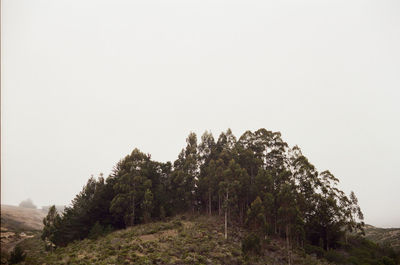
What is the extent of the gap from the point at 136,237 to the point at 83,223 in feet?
46.7

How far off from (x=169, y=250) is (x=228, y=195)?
563 inches

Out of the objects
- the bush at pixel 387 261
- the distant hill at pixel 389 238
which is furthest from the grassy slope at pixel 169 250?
the distant hill at pixel 389 238

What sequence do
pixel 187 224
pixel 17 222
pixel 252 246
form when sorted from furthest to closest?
pixel 17 222 < pixel 187 224 < pixel 252 246

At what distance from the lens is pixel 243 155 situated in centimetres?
3988

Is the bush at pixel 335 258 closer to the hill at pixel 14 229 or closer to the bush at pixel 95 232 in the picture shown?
the bush at pixel 95 232

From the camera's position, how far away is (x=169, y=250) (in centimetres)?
2481

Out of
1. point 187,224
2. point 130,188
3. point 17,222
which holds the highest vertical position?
point 130,188

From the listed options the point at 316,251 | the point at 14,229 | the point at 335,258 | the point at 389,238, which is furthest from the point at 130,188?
the point at 389,238

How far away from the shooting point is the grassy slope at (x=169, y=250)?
882 inches

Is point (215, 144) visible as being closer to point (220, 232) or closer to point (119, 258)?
point (220, 232)

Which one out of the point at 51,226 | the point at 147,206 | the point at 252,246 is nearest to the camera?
the point at 252,246

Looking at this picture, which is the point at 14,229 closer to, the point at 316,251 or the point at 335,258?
the point at 316,251

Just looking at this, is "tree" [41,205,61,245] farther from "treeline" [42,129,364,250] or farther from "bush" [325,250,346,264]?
"bush" [325,250,346,264]

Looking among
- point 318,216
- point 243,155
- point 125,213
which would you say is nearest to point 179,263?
point 125,213
